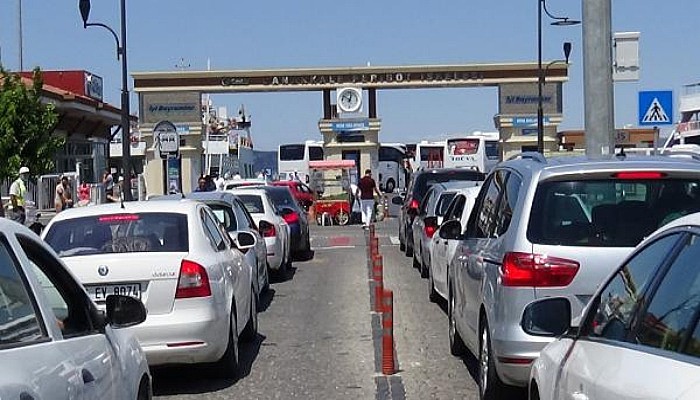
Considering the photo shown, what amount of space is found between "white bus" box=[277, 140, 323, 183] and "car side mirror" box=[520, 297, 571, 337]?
67889 millimetres

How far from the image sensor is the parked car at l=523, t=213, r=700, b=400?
3.71 meters

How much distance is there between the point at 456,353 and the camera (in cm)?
1072

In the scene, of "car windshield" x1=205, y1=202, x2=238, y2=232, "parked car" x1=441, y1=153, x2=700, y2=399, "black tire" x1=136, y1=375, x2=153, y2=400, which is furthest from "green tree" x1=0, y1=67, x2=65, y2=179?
"black tire" x1=136, y1=375, x2=153, y2=400

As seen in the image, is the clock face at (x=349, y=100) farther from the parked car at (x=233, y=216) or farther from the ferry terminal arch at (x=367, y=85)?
the parked car at (x=233, y=216)

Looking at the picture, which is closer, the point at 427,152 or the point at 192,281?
the point at 192,281

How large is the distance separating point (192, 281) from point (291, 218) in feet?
42.5

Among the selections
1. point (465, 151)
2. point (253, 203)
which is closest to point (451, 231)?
point (253, 203)

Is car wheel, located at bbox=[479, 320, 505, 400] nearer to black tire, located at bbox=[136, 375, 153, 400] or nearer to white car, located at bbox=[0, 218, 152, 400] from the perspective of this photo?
black tire, located at bbox=[136, 375, 153, 400]

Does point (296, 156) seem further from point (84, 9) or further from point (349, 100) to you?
point (84, 9)

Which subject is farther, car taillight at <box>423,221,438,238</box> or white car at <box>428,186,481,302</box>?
car taillight at <box>423,221,438,238</box>

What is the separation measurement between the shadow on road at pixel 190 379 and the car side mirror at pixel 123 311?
401 centimetres

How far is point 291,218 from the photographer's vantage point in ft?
73.2

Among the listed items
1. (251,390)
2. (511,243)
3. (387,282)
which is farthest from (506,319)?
(387,282)

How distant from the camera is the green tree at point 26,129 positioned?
37625 millimetres
